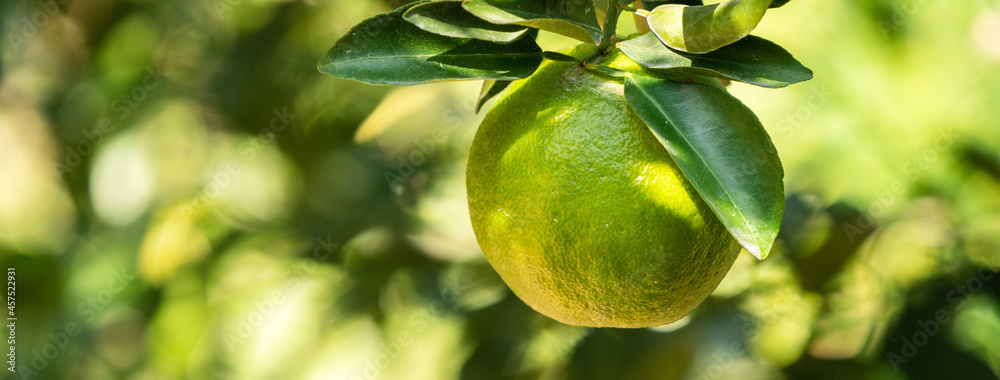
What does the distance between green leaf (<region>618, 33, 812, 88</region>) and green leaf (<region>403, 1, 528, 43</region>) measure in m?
0.09

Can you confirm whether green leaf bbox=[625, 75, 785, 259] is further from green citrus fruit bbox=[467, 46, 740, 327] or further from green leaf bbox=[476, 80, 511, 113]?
green leaf bbox=[476, 80, 511, 113]

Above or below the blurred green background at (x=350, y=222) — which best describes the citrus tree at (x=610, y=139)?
above

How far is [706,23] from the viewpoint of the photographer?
1.30 ft

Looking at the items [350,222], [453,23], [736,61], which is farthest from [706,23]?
[350,222]

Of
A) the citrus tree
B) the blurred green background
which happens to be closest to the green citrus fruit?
the citrus tree

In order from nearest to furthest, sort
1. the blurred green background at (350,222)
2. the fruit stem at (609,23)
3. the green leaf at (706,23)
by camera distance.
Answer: the green leaf at (706,23)
the fruit stem at (609,23)
the blurred green background at (350,222)

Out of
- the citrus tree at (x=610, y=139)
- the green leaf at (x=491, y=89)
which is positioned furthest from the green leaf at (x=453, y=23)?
the green leaf at (x=491, y=89)

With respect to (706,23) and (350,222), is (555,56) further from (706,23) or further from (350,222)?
(350,222)

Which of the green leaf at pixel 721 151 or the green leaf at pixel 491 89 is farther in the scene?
the green leaf at pixel 491 89

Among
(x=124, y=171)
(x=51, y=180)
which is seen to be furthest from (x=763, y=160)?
(x=51, y=180)

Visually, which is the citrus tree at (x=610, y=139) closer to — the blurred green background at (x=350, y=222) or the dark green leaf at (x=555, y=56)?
the dark green leaf at (x=555, y=56)

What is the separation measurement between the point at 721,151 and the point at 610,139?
0.07 meters

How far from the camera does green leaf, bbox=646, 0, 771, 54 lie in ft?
1.20

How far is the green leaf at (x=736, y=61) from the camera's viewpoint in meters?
0.41
